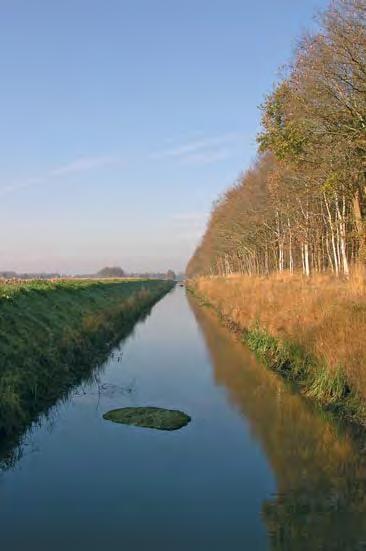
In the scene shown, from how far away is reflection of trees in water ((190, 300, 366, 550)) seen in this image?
691 centimetres

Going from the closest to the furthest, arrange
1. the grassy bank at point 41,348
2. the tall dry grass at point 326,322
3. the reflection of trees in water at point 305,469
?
the reflection of trees in water at point 305,469 → the grassy bank at point 41,348 → the tall dry grass at point 326,322

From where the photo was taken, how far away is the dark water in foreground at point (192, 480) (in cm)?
696

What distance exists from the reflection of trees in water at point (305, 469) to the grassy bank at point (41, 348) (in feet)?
16.8

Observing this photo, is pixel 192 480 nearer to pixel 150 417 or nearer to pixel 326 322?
pixel 150 417

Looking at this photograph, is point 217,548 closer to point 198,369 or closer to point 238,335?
point 198,369

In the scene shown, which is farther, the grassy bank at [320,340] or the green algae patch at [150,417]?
the green algae patch at [150,417]

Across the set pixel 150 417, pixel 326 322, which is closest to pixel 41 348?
pixel 150 417

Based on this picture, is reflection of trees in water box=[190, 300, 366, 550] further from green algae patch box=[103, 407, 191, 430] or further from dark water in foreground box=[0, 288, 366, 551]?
green algae patch box=[103, 407, 191, 430]

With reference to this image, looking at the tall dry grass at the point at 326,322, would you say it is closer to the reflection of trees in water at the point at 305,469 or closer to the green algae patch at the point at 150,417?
the reflection of trees in water at the point at 305,469

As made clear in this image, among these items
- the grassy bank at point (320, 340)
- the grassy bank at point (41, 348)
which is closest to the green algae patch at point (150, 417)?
the grassy bank at point (41, 348)

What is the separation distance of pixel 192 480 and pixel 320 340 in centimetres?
624

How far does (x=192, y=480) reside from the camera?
28.5 feet

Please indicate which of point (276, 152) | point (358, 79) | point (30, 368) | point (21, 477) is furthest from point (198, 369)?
point (358, 79)

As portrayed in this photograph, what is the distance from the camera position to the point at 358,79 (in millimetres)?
16500
